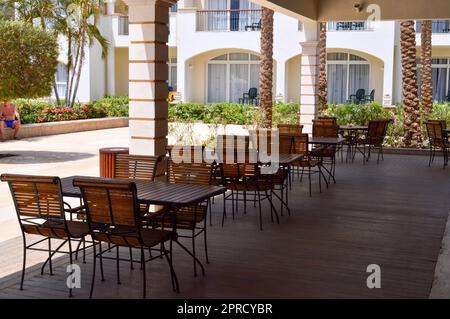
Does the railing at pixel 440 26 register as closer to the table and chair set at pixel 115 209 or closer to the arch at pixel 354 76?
the arch at pixel 354 76

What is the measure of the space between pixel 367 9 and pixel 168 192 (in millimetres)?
10923

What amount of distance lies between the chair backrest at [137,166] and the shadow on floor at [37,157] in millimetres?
7923

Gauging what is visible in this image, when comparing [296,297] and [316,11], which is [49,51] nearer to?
[316,11]

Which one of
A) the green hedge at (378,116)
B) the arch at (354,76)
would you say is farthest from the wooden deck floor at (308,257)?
the arch at (354,76)

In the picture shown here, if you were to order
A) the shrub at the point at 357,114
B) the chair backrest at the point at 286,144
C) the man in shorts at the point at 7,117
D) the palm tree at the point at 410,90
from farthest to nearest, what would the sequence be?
1. the shrub at the point at 357,114
2. the man in shorts at the point at 7,117
3. the palm tree at the point at 410,90
4. the chair backrest at the point at 286,144

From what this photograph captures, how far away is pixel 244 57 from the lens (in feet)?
103

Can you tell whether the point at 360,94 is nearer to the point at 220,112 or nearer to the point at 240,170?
the point at 220,112

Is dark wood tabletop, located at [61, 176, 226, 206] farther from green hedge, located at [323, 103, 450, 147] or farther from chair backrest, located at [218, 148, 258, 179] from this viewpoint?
green hedge, located at [323, 103, 450, 147]

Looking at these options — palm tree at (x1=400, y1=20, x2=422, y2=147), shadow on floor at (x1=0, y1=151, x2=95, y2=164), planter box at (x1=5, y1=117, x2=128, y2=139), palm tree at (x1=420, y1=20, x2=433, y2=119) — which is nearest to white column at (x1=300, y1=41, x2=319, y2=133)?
palm tree at (x1=400, y1=20, x2=422, y2=147)

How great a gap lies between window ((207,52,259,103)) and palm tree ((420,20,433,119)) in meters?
11.3

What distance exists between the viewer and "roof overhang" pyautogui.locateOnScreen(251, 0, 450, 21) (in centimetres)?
1479

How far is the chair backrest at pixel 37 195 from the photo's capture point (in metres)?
5.37
